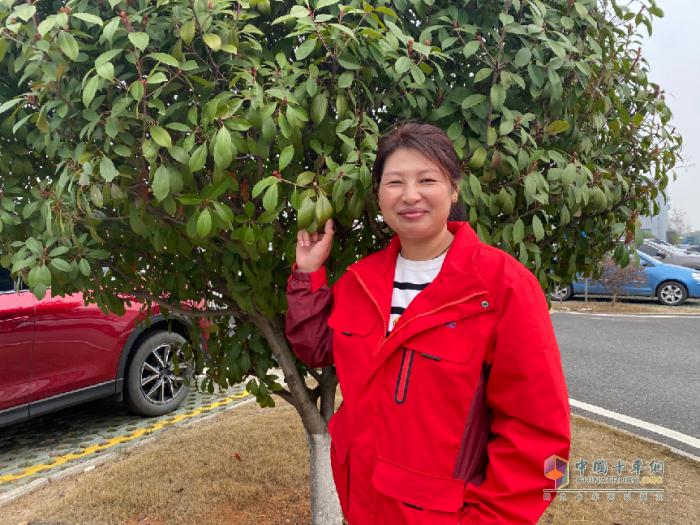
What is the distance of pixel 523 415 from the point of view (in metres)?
1.20

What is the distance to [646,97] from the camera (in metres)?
2.45

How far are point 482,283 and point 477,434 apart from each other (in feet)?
1.41

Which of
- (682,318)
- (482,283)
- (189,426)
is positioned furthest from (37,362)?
(682,318)

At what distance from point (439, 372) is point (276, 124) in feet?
2.99

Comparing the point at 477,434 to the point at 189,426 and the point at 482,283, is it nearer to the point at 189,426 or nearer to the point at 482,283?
the point at 482,283

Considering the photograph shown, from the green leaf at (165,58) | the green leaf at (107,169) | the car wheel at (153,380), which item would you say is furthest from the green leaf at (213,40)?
the car wheel at (153,380)

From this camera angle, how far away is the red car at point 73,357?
3766 millimetres

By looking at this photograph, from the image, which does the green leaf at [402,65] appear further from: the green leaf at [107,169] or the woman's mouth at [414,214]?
the green leaf at [107,169]

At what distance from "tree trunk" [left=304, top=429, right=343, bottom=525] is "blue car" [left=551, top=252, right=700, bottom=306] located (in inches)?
441

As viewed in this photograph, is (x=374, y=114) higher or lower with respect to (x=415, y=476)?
higher

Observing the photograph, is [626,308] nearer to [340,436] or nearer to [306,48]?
[340,436]

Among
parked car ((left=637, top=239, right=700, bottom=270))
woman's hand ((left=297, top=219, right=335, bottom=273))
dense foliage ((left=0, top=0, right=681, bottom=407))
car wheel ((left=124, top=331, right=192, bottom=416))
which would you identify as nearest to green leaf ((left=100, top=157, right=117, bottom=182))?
dense foliage ((left=0, top=0, right=681, bottom=407))

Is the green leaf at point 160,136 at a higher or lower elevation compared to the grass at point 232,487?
higher

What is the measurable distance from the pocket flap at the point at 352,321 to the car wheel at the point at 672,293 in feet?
45.3
